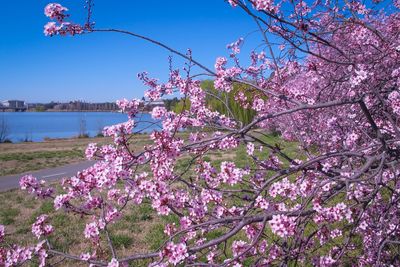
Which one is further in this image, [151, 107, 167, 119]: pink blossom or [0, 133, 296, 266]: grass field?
[0, 133, 296, 266]: grass field

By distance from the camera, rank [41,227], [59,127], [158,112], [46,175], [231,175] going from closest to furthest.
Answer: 1. [231,175]
2. [41,227]
3. [158,112]
4. [46,175]
5. [59,127]

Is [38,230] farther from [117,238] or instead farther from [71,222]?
[71,222]

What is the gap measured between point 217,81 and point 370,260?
7.10ft

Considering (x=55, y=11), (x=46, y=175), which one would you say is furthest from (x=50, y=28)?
(x=46, y=175)

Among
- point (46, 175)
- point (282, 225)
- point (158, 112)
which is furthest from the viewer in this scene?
point (46, 175)

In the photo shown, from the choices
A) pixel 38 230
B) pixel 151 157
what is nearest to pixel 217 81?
pixel 151 157

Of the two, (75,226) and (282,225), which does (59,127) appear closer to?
(75,226)

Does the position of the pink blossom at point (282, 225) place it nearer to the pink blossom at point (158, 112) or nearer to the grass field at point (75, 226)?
the pink blossom at point (158, 112)

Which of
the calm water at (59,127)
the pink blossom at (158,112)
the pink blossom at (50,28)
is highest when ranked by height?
the pink blossom at (50,28)

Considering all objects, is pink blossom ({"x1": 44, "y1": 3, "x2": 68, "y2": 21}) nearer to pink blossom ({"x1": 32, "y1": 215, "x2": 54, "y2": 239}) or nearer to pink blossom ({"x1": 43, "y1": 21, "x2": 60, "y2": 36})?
pink blossom ({"x1": 43, "y1": 21, "x2": 60, "y2": 36})

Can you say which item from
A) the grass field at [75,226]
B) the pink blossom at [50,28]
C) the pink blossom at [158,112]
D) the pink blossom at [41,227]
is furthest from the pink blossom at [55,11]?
the grass field at [75,226]

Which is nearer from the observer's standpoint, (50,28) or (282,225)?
(282,225)

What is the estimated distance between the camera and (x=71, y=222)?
7023 mm

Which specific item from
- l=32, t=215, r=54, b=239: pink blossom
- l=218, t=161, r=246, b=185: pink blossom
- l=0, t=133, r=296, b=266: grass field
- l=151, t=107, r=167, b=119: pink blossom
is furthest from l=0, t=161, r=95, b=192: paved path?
l=218, t=161, r=246, b=185: pink blossom
